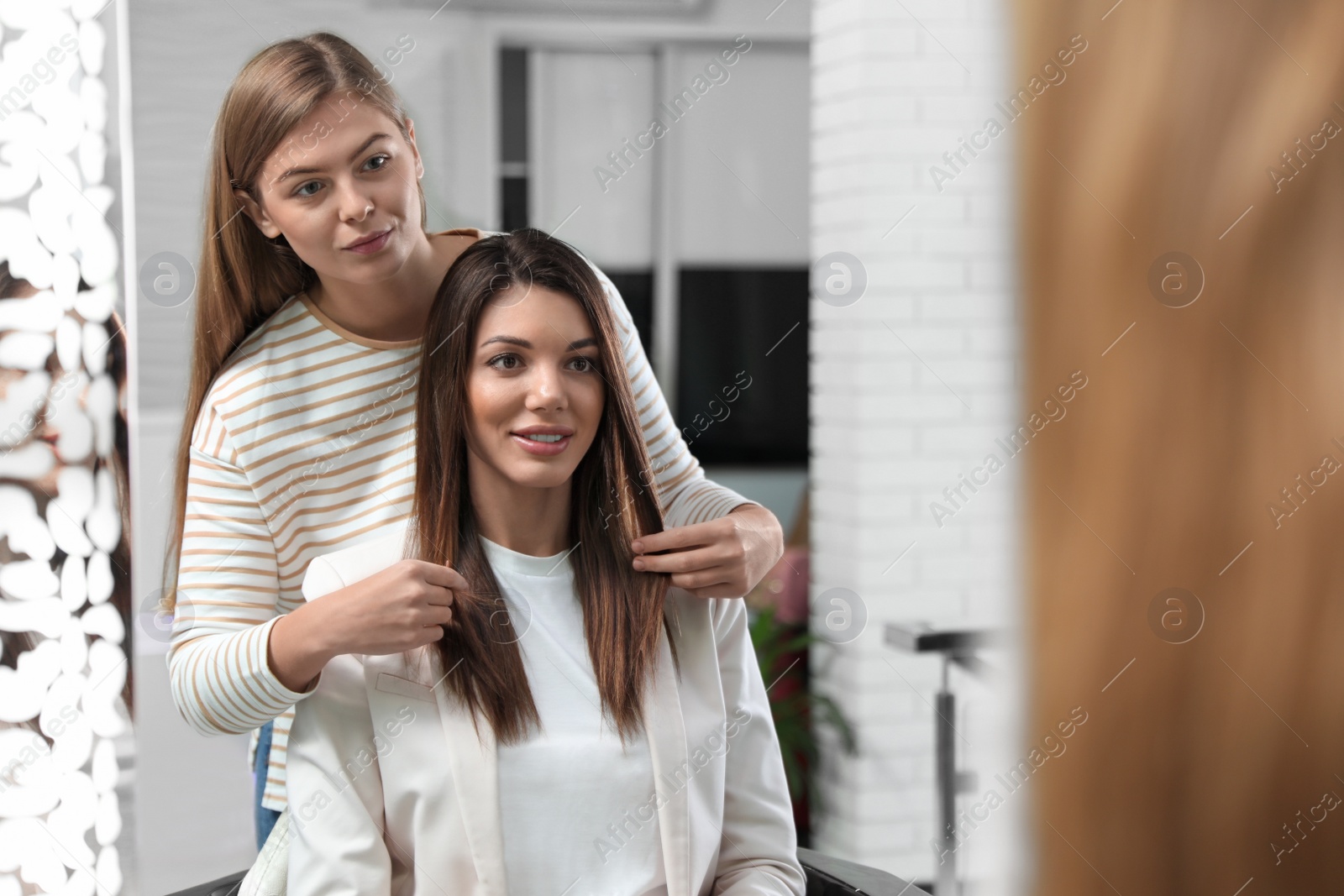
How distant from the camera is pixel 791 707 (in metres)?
2.68

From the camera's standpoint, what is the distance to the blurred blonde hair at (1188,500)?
194 cm

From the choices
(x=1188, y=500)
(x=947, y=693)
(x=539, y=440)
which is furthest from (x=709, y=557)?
(x=1188, y=500)

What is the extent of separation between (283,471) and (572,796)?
480 mm

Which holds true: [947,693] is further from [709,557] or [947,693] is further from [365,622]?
[365,622]

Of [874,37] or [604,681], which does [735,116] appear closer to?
[874,37]

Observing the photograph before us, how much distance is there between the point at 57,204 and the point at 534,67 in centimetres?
174

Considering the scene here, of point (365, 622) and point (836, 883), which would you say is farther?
point (836, 883)

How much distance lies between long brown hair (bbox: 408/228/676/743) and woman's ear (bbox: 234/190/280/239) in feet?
0.63

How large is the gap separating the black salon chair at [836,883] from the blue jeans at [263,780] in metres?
0.06

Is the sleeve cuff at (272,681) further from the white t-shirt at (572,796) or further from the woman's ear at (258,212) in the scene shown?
the woman's ear at (258,212)

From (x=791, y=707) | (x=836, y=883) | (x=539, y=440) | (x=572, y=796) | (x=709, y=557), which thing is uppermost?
(x=539, y=440)

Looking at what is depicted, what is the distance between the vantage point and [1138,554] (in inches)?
78.0

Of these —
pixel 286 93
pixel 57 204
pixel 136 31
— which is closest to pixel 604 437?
pixel 286 93

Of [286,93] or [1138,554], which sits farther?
[1138,554]
